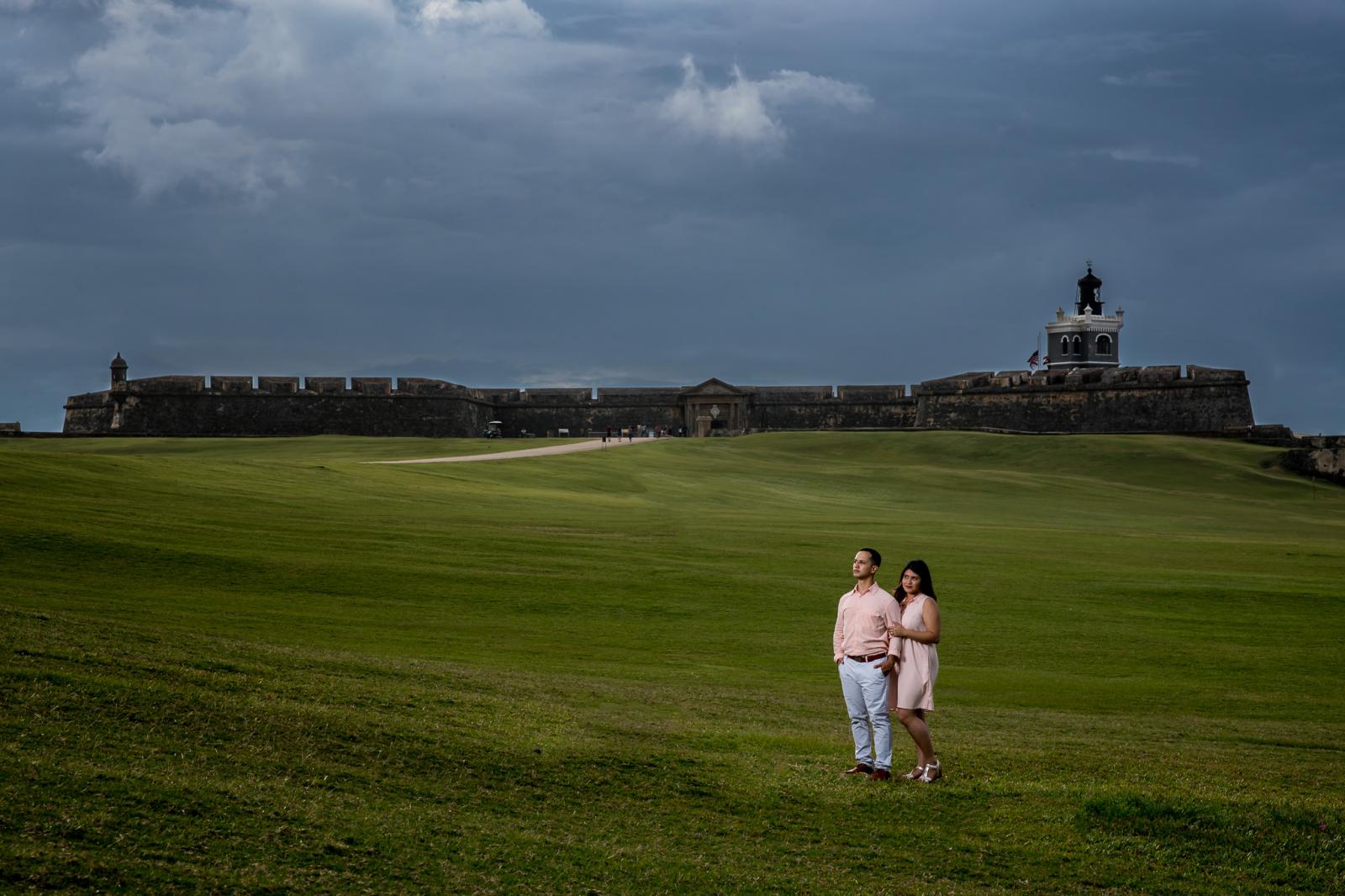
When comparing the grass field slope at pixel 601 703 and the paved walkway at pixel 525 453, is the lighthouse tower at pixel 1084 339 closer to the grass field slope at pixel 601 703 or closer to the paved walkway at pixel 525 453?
the paved walkway at pixel 525 453

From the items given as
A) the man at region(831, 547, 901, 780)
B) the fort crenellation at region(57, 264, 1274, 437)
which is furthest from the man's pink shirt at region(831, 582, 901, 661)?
the fort crenellation at region(57, 264, 1274, 437)

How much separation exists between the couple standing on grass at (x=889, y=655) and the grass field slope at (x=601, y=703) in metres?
0.41

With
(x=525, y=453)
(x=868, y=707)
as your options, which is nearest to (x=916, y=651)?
(x=868, y=707)

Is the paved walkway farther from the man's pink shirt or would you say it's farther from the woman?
→ the woman

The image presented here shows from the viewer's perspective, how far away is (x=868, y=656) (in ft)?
30.5

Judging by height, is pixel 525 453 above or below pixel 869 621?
above

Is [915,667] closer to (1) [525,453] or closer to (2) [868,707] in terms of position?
Answer: (2) [868,707]

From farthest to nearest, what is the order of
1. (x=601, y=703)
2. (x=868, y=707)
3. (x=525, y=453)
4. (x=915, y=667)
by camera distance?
(x=525, y=453)
(x=601, y=703)
(x=868, y=707)
(x=915, y=667)

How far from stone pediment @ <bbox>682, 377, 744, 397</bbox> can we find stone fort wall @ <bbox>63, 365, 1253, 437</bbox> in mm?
79

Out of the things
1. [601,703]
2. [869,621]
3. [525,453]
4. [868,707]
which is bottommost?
[601,703]

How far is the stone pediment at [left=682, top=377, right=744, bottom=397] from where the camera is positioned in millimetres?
75438

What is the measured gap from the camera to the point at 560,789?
893cm

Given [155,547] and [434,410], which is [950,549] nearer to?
[155,547]

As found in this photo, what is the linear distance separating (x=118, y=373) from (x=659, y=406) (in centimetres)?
3128
